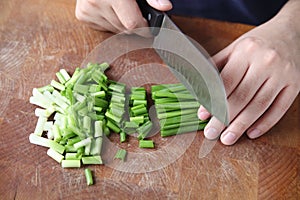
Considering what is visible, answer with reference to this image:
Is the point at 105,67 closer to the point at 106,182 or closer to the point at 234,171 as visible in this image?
the point at 106,182

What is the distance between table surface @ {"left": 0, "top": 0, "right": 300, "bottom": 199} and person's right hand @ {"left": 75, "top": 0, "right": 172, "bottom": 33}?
2.4 inches

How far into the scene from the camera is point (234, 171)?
168cm

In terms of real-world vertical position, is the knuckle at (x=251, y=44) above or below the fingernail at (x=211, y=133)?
above

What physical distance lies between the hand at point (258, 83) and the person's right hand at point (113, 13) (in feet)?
1.03

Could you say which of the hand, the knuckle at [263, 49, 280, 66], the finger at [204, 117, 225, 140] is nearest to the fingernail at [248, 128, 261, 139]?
the hand

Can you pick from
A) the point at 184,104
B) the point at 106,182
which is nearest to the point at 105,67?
the point at 184,104

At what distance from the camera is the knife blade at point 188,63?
1604 millimetres

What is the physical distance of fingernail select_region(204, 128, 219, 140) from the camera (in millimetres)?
1724

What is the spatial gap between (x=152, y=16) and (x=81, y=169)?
58cm

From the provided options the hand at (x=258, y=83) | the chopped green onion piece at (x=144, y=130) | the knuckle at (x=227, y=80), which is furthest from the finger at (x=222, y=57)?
the chopped green onion piece at (x=144, y=130)

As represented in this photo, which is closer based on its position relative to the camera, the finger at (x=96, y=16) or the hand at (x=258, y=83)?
the hand at (x=258, y=83)

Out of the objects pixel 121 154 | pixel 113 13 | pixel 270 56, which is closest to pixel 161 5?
pixel 113 13

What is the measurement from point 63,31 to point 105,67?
245mm

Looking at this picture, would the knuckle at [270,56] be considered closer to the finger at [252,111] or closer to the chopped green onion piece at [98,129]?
the finger at [252,111]
